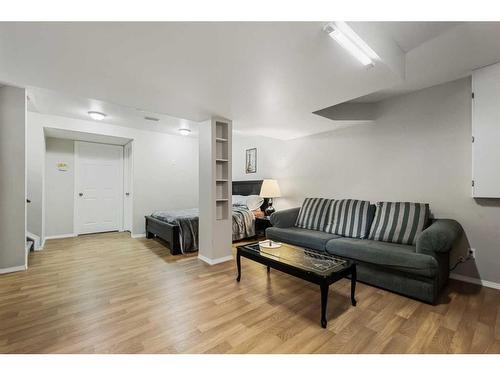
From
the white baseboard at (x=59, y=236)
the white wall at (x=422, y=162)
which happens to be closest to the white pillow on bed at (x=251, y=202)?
the white wall at (x=422, y=162)

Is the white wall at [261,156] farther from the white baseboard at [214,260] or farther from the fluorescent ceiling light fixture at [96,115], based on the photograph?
the fluorescent ceiling light fixture at [96,115]

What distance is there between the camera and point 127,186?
534cm

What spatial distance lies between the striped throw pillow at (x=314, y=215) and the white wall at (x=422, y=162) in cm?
43

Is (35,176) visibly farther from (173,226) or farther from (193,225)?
(193,225)

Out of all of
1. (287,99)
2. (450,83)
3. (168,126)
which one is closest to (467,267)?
(450,83)

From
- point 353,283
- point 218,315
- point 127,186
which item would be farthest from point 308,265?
point 127,186

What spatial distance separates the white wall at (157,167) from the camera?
4.61 m

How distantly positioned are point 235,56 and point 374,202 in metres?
2.92

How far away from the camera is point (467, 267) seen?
2508 millimetres

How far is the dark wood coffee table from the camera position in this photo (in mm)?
1753

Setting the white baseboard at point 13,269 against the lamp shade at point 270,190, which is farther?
the lamp shade at point 270,190

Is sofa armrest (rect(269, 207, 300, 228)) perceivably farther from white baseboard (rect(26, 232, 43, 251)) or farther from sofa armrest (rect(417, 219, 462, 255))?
white baseboard (rect(26, 232, 43, 251))

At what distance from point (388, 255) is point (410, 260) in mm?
188
